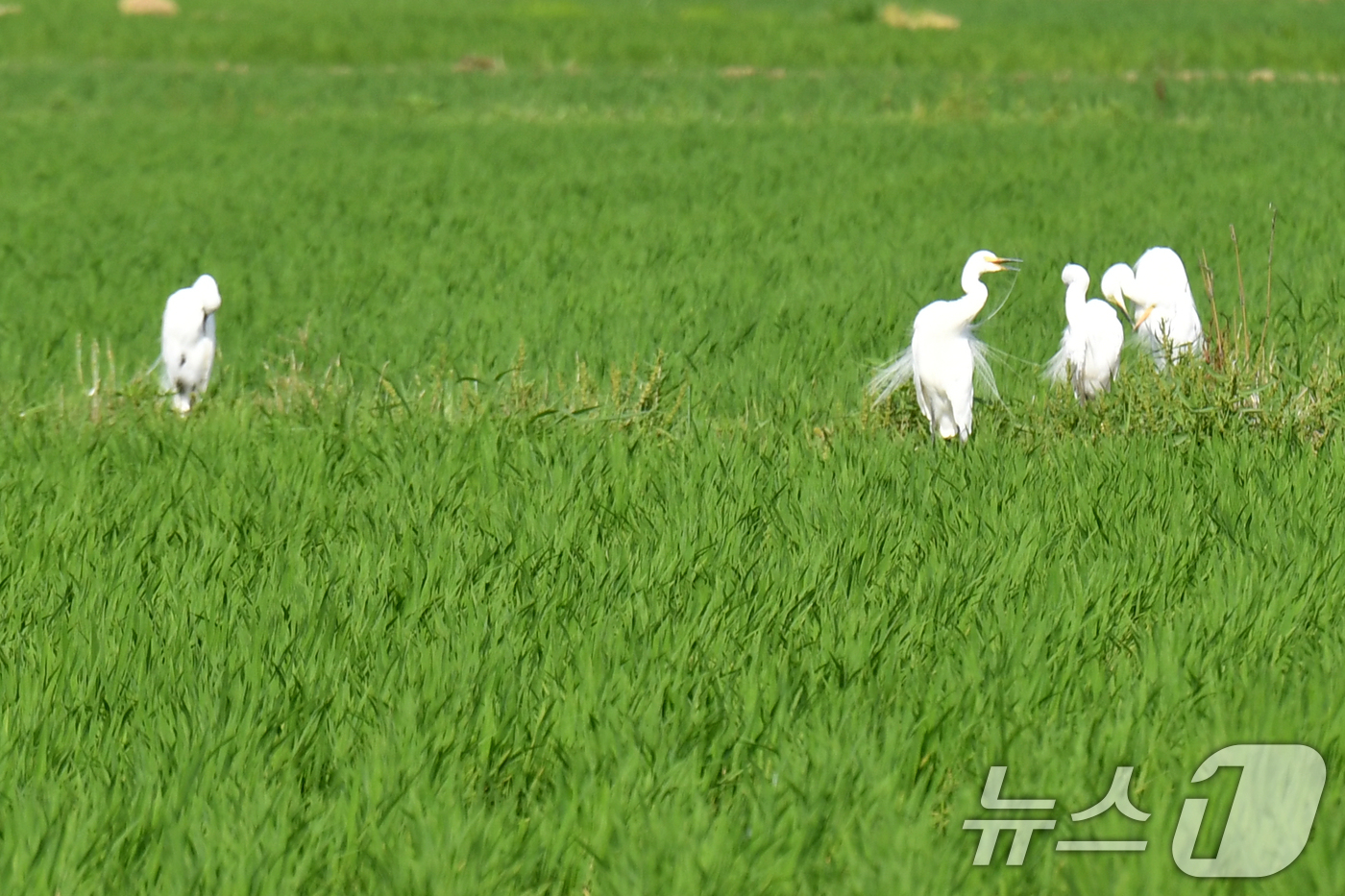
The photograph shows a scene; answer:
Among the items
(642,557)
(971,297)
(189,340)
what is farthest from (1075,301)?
(189,340)

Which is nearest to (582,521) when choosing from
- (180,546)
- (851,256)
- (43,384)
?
(180,546)

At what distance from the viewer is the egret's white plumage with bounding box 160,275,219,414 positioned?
5.08 metres

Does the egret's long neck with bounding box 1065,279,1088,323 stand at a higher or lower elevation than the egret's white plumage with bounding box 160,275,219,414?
higher

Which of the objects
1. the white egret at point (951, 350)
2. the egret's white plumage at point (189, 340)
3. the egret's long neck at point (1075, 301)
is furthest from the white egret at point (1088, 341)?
the egret's white plumage at point (189, 340)

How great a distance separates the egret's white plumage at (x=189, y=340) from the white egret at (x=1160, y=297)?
3134mm

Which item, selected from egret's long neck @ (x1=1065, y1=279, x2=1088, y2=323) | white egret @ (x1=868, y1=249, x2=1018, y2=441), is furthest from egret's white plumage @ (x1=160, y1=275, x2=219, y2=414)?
egret's long neck @ (x1=1065, y1=279, x2=1088, y2=323)

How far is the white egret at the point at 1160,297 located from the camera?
488 cm

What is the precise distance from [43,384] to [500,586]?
12.6ft

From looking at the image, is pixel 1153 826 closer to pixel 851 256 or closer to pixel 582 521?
pixel 582 521

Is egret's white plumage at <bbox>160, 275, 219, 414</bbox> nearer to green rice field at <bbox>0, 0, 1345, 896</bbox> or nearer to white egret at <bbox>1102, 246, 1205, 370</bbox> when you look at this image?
green rice field at <bbox>0, 0, 1345, 896</bbox>

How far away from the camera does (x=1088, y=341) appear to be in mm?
4672

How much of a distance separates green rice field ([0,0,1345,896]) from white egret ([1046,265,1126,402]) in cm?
8

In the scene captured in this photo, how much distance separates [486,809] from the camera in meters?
2.41

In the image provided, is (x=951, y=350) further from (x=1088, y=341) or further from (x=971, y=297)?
(x=1088, y=341)
